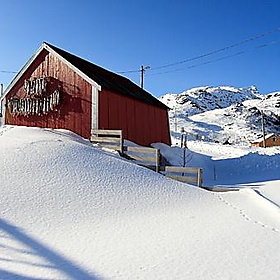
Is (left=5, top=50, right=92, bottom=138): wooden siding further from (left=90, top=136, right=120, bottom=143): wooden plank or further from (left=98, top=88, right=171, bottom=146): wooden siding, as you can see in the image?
(left=90, top=136, right=120, bottom=143): wooden plank

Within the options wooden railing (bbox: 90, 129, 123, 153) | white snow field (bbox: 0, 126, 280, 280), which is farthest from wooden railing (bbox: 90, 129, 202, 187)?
white snow field (bbox: 0, 126, 280, 280)

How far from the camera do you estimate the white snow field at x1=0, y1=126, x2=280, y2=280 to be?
3869 mm

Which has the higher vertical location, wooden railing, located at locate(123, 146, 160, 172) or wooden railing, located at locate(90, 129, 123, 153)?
wooden railing, located at locate(90, 129, 123, 153)

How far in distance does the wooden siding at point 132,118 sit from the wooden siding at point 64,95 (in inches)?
30.2

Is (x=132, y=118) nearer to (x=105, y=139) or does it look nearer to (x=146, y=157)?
(x=105, y=139)

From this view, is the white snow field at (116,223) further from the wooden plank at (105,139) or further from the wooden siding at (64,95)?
the wooden siding at (64,95)

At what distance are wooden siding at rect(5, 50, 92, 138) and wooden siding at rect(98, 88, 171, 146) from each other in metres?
0.77

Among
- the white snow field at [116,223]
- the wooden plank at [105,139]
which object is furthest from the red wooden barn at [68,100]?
the white snow field at [116,223]

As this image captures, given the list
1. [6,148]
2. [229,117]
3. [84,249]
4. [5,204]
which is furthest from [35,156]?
[229,117]

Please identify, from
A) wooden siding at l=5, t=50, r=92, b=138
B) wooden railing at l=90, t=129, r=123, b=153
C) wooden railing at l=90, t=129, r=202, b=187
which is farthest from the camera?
wooden siding at l=5, t=50, r=92, b=138

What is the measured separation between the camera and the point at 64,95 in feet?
51.9

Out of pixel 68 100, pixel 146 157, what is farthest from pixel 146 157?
pixel 68 100

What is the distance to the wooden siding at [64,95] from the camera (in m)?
15.1

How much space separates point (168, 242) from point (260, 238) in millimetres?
1470
